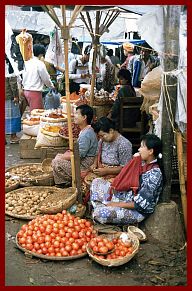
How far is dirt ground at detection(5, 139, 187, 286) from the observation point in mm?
3680

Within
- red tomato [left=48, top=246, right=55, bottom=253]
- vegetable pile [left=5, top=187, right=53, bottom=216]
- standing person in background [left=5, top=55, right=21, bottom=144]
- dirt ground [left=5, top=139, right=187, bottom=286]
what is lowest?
dirt ground [left=5, top=139, right=187, bottom=286]

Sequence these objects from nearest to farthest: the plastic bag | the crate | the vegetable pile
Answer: the vegetable pile, the crate, the plastic bag

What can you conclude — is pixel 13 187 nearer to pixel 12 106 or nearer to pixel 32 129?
pixel 32 129

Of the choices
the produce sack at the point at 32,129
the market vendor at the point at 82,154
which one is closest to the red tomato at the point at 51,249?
the market vendor at the point at 82,154

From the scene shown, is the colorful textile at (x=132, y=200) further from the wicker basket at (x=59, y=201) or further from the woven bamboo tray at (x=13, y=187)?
the woven bamboo tray at (x=13, y=187)

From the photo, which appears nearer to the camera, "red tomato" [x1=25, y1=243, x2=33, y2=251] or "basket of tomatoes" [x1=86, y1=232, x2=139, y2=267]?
"basket of tomatoes" [x1=86, y1=232, x2=139, y2=267]

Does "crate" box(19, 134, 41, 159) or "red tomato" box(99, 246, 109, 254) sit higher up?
"crate" box(19, 134, 41, 159)

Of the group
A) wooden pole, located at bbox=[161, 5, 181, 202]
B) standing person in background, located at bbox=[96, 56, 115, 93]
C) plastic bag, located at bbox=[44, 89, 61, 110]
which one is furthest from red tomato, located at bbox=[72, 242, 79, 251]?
standing person in background, located at bbox=[96, 56, 115, 93]

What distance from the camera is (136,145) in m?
7.39

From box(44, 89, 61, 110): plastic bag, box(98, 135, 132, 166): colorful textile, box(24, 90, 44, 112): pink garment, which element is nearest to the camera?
box(98, 135, 132, 166): colorful textile

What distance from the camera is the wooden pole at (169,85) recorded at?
409 cm

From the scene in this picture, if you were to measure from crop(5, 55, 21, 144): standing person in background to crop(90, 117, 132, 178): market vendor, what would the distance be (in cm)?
322

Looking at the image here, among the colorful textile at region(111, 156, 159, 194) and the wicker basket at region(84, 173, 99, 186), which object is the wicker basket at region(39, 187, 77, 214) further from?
the colorful textile at region(111, 156, 159, 194)

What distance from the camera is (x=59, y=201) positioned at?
15.8 ft
